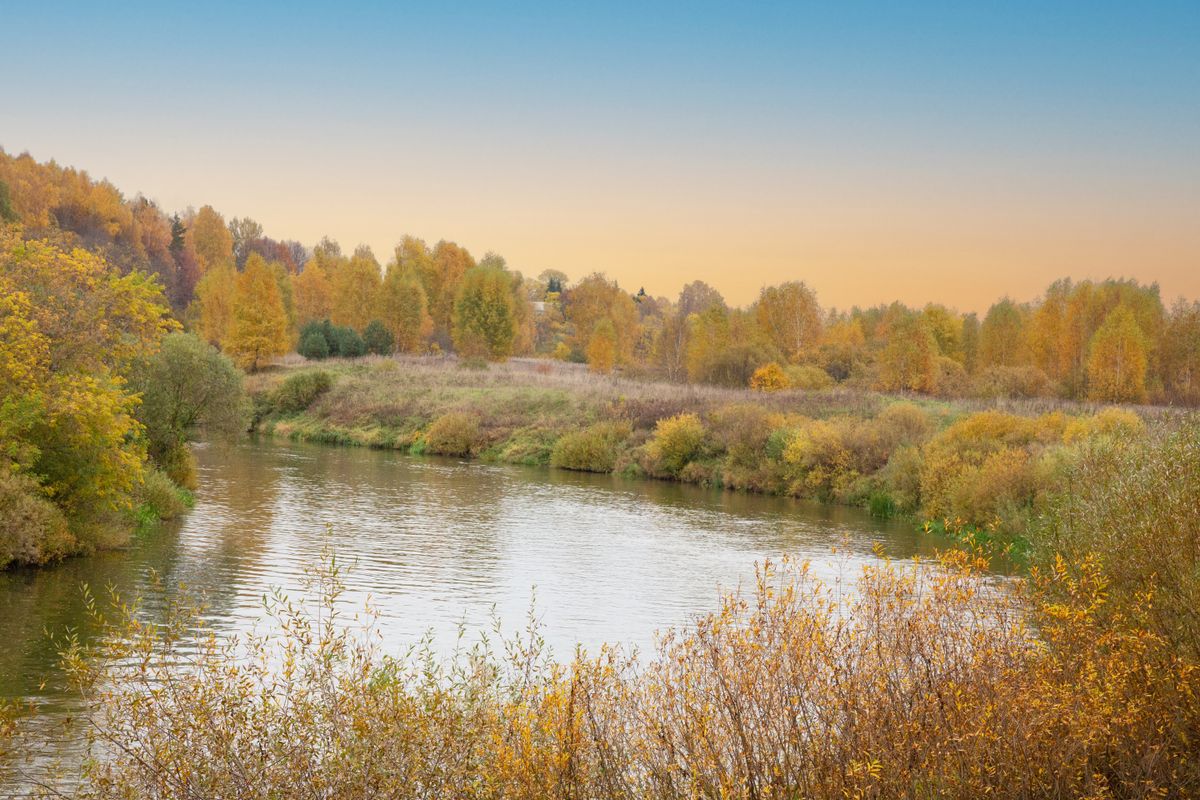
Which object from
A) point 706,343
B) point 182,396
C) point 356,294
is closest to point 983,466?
point 182,396

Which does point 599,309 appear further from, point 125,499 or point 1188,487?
point 1188,487

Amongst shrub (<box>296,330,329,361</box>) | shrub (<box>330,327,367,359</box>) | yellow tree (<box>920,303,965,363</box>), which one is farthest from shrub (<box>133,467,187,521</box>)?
yellow tree (<box>920,303,965,363</box>)

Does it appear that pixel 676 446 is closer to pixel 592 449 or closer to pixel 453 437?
pixel 592 449

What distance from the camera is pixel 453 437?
52594 millimetres

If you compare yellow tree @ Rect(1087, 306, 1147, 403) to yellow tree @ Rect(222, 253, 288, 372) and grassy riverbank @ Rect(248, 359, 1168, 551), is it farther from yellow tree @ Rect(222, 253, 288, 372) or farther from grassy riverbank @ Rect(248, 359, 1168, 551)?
yellow tree @ Rect(222, 253, 288, 372)

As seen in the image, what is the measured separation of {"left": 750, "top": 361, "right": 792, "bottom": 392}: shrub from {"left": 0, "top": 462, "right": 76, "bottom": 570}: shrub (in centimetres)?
4847

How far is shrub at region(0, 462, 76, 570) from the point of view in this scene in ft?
57.6

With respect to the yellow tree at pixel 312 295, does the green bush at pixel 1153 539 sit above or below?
below

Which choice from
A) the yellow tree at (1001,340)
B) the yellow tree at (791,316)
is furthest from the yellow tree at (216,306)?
the yellow tree at (1001,340)

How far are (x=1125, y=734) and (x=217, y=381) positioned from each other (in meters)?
24.7

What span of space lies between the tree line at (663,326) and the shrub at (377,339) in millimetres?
113

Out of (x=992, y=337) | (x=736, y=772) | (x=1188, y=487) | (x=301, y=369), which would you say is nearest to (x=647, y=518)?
(x=1188, y=487)

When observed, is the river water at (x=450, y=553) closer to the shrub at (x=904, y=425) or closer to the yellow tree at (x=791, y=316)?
the shrub at (x=904, y=425)

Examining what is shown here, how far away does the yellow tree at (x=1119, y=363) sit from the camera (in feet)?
212
